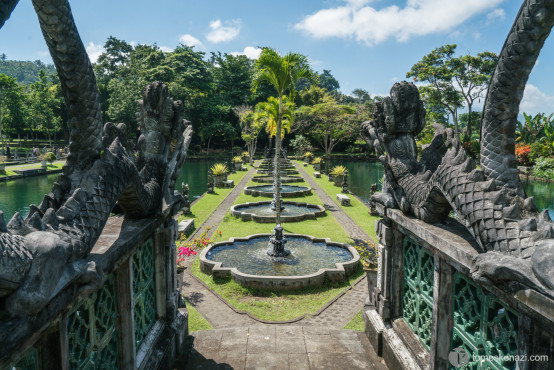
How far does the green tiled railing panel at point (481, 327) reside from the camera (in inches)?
103

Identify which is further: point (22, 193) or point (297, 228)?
point (22, 193)

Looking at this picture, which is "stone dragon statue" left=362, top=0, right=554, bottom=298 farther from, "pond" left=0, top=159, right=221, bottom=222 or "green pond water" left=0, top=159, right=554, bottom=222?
"pond" left=0, top=159, right=221, bottom=222

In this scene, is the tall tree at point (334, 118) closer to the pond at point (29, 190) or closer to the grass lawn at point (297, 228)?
the pond at point (29, 190)

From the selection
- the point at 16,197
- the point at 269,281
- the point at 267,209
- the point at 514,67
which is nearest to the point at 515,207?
the point at 514,67

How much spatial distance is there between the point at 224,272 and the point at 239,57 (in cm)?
4433

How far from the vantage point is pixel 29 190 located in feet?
72.3

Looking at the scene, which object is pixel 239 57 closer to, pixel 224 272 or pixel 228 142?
pixel 228 142

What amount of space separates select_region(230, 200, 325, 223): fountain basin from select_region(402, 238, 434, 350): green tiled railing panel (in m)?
9.16

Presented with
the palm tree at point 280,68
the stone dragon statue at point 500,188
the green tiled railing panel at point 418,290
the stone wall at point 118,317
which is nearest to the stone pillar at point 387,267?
the green tiled railing panel at point 418,290

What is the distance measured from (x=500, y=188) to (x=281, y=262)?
7.02 metres

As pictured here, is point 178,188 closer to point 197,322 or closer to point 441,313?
point 197,322

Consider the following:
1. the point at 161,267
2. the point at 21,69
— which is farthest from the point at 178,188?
the point at 21,69

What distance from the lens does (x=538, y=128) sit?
3166cm

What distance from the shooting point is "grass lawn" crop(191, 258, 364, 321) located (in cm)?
710
